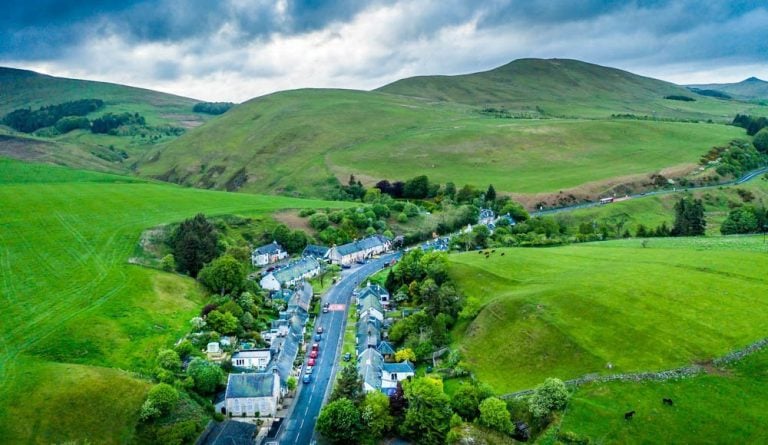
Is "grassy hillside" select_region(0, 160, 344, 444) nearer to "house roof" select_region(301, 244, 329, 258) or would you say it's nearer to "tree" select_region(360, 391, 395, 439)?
"house roof" select_region(301, 244, 329, 258)

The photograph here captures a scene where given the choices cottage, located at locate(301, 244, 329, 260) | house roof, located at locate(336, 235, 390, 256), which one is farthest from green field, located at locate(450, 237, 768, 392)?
cottage, located at locate(301, 244, 329, 260)

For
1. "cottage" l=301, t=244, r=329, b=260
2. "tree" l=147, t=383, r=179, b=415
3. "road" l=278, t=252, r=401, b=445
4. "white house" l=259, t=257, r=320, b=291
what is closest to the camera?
"tree" l=147, t=383, r=179, b=415

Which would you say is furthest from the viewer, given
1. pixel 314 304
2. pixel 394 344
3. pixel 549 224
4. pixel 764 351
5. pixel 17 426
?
pixel 549 224

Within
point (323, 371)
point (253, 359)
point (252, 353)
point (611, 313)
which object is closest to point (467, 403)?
point (611, 313)

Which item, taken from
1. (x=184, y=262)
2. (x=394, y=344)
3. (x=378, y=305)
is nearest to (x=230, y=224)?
(x=184, y=262)

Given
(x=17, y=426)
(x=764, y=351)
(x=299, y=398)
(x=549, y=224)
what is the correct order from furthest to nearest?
(x=549, y=224) → (x=299, y=398) → (x=764, y=351) → (x=17, y=426)

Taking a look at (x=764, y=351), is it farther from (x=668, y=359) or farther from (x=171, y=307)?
(x=171, y=307)
